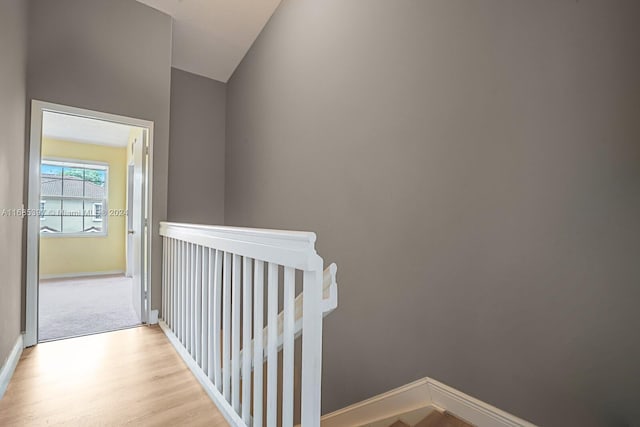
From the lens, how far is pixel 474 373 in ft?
4.82

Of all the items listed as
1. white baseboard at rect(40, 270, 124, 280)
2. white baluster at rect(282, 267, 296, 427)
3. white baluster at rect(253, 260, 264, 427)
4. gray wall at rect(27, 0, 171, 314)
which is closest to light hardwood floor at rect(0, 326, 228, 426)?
white baluster at rect(253, 260, 264, 427)

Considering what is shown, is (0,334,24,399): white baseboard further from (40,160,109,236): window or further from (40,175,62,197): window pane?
(40,175,62,197): window pane

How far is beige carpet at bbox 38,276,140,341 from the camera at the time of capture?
2.80 meters

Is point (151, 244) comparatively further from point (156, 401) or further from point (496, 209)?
point (496, 209)

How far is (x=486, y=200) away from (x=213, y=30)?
3384mm

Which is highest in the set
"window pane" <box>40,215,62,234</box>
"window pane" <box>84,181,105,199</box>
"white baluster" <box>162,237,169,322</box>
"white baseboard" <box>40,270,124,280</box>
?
"window pane" <box>84,181,105,199</box>

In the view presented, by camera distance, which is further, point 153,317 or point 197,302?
point 153,317

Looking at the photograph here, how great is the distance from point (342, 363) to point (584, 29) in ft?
7.69

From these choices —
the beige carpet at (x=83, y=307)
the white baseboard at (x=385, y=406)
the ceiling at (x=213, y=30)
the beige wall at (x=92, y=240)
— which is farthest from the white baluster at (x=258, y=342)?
the beige wall at (x=92, y=240)

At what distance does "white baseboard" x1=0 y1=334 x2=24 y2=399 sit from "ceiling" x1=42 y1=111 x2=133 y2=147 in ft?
10.1

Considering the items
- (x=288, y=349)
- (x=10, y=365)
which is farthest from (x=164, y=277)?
(x=288, y=349)

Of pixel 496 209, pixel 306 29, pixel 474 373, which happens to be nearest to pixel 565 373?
pixel 474 373

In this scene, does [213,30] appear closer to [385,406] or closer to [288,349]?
[288,349]

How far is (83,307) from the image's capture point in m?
3.52
